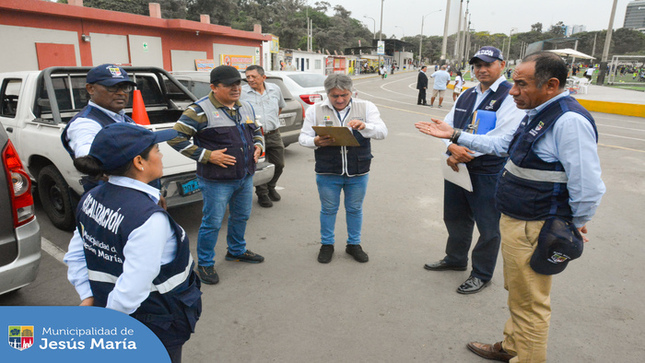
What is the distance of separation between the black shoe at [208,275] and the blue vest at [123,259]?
1.87 m

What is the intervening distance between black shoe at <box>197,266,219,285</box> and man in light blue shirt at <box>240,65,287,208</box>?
2.01 meters

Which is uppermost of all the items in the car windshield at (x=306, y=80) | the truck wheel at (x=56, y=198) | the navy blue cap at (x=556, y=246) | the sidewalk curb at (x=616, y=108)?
the car windshield at (x=306, y=80)

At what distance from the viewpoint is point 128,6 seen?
42375 millimetres

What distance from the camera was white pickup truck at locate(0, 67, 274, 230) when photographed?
4133 millimetres

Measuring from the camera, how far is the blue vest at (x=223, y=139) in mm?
3445

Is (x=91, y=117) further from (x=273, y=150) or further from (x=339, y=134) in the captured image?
(x=273, y=150)

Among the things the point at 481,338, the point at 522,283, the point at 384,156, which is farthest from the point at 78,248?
the point at 384,156

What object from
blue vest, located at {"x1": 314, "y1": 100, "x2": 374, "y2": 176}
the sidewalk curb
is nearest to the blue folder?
blue vest, located at {"x1": 314, "y1": 100, "x2": 374, "y2": 176}

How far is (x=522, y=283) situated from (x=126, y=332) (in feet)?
6.95

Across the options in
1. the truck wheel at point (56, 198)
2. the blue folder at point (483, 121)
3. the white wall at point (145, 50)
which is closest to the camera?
the blue folder at point (483, 121)

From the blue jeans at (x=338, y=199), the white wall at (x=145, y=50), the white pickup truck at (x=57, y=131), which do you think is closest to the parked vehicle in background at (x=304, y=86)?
the white pickup truck at (x=57, y=131)

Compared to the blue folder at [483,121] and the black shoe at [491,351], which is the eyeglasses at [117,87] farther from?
the black shoe at [491,351]

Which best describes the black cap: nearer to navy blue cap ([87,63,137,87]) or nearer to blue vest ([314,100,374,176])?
navy blue cap ([87,63,137,87])

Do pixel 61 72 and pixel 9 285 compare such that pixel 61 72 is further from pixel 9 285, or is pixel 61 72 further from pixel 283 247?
pixel 283 247
